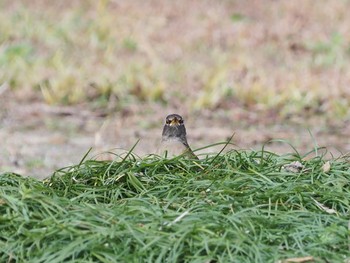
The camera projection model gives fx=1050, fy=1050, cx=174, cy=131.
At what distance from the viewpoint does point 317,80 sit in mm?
10820

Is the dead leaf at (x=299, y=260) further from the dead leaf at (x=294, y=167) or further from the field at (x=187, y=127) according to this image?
the dead leaf at (x=294, y=167)

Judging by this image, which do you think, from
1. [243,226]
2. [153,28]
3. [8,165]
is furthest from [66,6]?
[243,226]

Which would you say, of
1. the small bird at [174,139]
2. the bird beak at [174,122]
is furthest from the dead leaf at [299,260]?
the bird beak at [174,122]

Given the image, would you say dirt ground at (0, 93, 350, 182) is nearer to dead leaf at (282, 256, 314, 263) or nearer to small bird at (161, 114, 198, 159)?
small bird at (161, 114, 198, 159)

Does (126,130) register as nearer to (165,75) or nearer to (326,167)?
(165,75)

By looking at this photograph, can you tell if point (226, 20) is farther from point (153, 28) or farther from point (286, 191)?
point (286, 191)

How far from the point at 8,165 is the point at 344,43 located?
224 inches

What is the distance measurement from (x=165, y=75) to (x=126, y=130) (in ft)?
5.82

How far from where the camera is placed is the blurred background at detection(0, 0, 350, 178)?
925cm

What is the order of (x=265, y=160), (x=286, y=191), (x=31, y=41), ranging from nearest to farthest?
(x=286, y=191)
(x=265, y=160)
(x=31, y=41)

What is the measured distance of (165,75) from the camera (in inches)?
436

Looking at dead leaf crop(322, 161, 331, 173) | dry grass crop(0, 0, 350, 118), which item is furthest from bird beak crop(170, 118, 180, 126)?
dry grass crop(0, 0, 350, 118)

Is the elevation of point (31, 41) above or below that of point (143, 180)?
above

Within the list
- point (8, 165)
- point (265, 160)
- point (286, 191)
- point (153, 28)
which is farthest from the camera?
point (153, 28)
